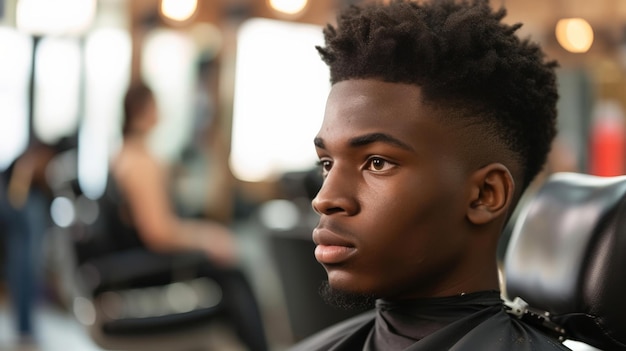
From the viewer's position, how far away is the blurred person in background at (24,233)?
4781mm

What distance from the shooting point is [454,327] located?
1206mm

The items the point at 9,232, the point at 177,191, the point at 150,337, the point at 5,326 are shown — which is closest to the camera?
the point at 150,337

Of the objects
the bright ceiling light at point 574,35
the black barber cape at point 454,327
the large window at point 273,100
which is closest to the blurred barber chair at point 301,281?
the bright ceiling light at point 574,35

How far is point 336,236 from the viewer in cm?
120

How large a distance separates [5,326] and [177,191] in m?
1.40

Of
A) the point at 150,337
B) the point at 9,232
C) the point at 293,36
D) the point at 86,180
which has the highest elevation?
the point at 293,36

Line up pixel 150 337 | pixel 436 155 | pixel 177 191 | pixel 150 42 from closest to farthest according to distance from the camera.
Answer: pixel 436 155
pixel 150 337
pixel 177 191
pixel 150 42

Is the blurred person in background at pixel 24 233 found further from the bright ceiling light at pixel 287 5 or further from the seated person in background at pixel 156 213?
the bright ceiling light at pixel 287 5

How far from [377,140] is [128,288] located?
2.41 m

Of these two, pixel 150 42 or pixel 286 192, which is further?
pixel 150 42

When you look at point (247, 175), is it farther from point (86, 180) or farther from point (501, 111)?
point (501, 111)

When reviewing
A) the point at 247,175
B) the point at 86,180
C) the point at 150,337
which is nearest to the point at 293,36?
the point at 247,175

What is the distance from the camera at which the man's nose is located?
1186 mm

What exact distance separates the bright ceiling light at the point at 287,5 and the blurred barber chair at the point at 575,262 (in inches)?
93.2
